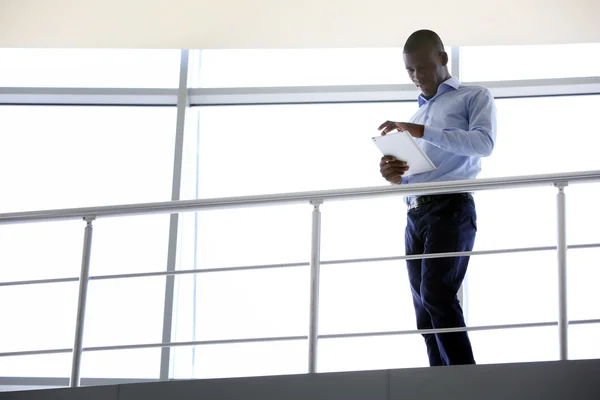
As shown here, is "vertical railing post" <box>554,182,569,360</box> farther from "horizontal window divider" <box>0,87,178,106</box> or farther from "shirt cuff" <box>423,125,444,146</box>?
"horizontal window divider" <box>0,87,178,106</box>

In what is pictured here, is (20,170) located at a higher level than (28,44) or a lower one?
lower

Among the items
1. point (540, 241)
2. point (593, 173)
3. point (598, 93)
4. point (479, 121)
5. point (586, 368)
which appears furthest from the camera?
point (598, 93)

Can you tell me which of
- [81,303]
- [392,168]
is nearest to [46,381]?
[81,303]

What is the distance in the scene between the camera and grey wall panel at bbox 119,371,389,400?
217 centimetres

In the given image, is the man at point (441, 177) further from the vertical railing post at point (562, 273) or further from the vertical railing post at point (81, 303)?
the vertical railing post at point (81, 303)

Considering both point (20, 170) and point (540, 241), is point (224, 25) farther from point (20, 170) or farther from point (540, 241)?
point (540, 241)

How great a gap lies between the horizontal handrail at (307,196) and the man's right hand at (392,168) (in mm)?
132

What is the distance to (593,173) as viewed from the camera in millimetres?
2215

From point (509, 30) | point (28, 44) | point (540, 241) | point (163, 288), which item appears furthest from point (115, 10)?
point (540, 241)

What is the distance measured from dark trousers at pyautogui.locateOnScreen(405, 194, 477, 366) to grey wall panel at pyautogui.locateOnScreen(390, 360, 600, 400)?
0.18 meters

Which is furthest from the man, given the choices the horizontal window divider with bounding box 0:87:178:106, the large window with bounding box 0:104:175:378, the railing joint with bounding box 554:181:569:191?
the horizontal window divider with bounding box 0:87:178:106

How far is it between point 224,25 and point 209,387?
228 cm

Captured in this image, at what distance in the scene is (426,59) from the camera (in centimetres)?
259

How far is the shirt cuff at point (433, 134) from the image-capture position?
241 centimetres
